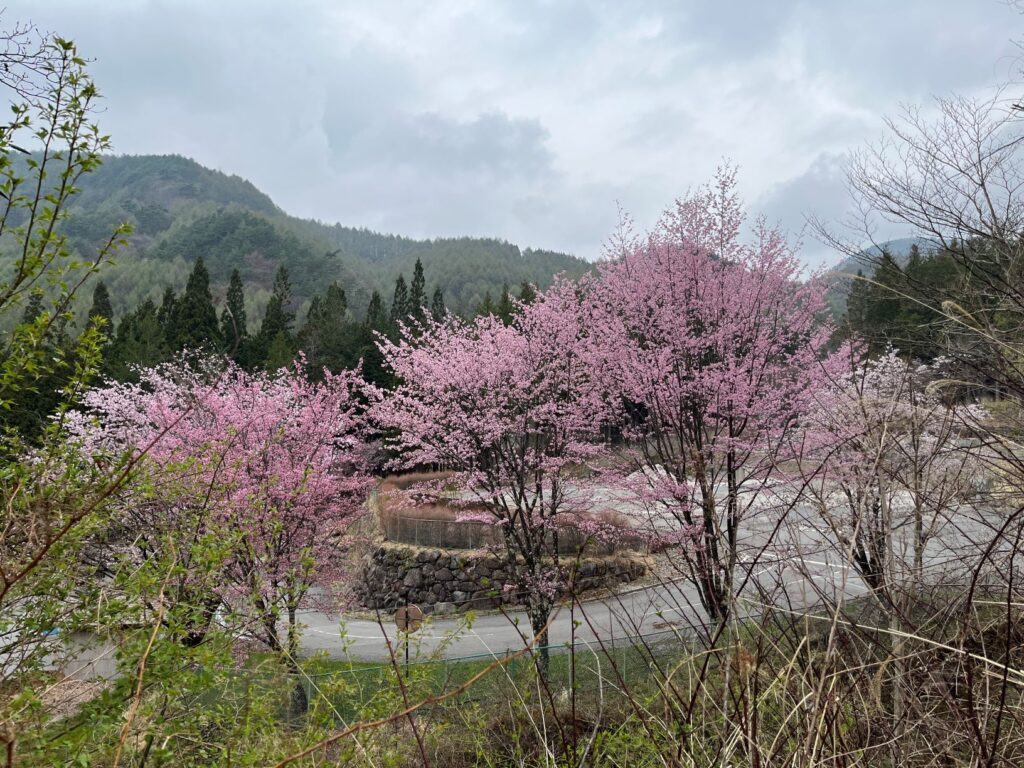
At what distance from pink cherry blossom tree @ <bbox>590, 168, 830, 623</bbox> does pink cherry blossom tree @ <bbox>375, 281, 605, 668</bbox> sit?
0.96m

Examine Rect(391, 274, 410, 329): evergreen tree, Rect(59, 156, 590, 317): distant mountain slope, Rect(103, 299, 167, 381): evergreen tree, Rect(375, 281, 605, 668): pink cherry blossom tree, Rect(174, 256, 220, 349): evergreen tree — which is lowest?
Rect(375, 281, 605, 668): pink cherry blossom tree

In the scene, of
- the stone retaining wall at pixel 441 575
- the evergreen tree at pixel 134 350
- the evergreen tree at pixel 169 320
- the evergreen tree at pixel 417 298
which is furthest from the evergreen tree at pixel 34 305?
the evergreen tree at pixel 417 298

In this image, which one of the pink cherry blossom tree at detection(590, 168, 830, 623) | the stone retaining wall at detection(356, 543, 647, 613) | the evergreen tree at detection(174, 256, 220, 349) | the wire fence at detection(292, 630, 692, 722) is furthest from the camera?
the evergreen tree at detection(174, 256, 220, 349)

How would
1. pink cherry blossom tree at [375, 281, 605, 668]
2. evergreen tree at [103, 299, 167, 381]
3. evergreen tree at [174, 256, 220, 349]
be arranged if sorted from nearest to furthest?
1. pink cherry blossom tree at [375, 281, 605, 668]
2. evergreen tree at [103, 299, 167, 381]
3. evergreen tree at [174, 256, 220, 349]

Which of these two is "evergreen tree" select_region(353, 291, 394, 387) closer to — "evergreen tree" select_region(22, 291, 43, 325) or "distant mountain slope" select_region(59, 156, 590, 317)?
"evergreen tree" select_region(22, 291, 43, 325)

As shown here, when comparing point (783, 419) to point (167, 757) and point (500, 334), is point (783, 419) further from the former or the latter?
point (167, 757)

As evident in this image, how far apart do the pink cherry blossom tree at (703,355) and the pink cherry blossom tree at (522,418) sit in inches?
37.9

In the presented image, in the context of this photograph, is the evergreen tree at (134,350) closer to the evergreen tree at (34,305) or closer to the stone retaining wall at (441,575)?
the stone retaining wall at (441,575)

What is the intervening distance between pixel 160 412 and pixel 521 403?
929 centimetres

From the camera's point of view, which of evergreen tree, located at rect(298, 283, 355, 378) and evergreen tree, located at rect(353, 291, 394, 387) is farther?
evergreen tree, located at rect(298, 283, 355, 378)

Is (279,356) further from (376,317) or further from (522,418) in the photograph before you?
(522,418)

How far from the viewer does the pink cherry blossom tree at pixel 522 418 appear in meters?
11.0

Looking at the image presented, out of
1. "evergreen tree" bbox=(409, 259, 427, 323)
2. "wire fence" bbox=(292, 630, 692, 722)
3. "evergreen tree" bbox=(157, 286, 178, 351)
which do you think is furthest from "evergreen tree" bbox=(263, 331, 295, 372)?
"wire fence" bbox=(292, 630, 692, 722)

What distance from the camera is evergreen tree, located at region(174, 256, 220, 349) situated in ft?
126
